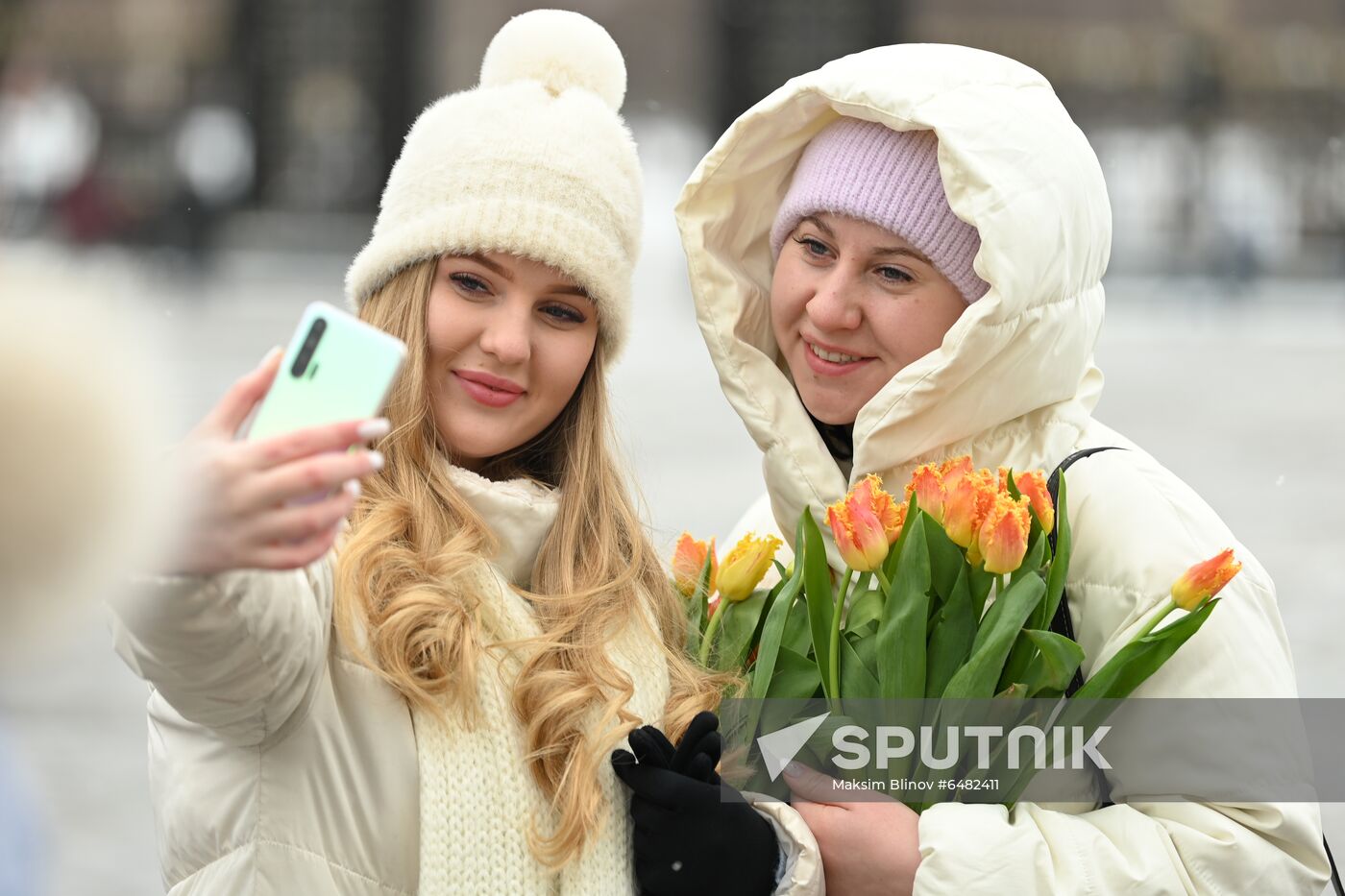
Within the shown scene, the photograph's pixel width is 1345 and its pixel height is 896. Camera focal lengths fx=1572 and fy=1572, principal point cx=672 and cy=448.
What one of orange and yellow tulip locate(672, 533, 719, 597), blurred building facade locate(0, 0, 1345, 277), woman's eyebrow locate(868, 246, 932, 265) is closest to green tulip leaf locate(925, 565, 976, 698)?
orange and yellow tulip locate(672, 533, 719, 597)

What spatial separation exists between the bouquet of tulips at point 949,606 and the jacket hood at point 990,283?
0.50 feet

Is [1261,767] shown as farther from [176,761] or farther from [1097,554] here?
[176,761]

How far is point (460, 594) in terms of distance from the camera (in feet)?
6.03

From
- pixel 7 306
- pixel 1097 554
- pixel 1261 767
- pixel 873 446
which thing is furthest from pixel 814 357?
pixel 7 306

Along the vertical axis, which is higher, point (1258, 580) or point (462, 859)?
point (1258, 580)

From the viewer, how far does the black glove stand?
1730 millimetres

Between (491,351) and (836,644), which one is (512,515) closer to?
(491,351)

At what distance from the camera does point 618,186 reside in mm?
2115

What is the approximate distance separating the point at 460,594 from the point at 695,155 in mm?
25479

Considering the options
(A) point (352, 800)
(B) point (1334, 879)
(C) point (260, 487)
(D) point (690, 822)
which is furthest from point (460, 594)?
(B) point (1334, 879)

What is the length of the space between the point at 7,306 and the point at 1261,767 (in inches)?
60.3

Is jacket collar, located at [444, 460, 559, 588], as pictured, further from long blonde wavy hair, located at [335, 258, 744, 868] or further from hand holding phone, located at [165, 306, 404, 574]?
hand holding phone, located at [165, 306, 404, 574]

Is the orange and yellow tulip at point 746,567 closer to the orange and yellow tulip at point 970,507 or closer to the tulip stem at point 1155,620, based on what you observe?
the orange and yellow tulip at point 970,507

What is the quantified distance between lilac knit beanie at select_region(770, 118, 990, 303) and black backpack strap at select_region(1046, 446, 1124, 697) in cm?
26
